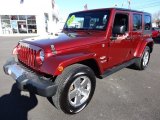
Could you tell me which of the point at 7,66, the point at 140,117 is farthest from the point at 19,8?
the point at 140,117

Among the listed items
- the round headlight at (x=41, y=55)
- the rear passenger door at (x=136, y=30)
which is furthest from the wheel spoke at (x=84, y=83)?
the rear passenger door at (x=136, y=30)

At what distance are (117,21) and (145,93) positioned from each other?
1935 millimetres

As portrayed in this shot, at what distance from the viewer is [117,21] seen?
443 centimetres

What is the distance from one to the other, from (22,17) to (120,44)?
943 inches

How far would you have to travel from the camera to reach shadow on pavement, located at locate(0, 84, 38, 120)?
11.0 feet

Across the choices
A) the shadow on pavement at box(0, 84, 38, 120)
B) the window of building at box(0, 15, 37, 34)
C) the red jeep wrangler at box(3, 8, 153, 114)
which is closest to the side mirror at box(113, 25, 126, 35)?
the red jeep wrangler at box(3, 8, 153, 114)

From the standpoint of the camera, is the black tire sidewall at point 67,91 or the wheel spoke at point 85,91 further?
the wheel spoke at point 85,91

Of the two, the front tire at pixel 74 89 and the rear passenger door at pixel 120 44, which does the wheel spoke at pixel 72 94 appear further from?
the rear passenger door at pixel 120 44

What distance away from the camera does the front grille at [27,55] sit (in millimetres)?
3387

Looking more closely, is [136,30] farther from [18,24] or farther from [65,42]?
[18,24]

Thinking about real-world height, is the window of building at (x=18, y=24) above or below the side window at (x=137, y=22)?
above

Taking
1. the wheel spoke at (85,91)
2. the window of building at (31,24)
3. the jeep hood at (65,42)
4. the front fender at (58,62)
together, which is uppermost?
the window of building at (31,24)

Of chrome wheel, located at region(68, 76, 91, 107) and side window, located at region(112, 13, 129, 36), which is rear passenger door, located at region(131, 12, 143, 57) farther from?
chrome wheel, located at region(68, 76, 91, 107)

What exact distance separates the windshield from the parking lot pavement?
5.37 feet
